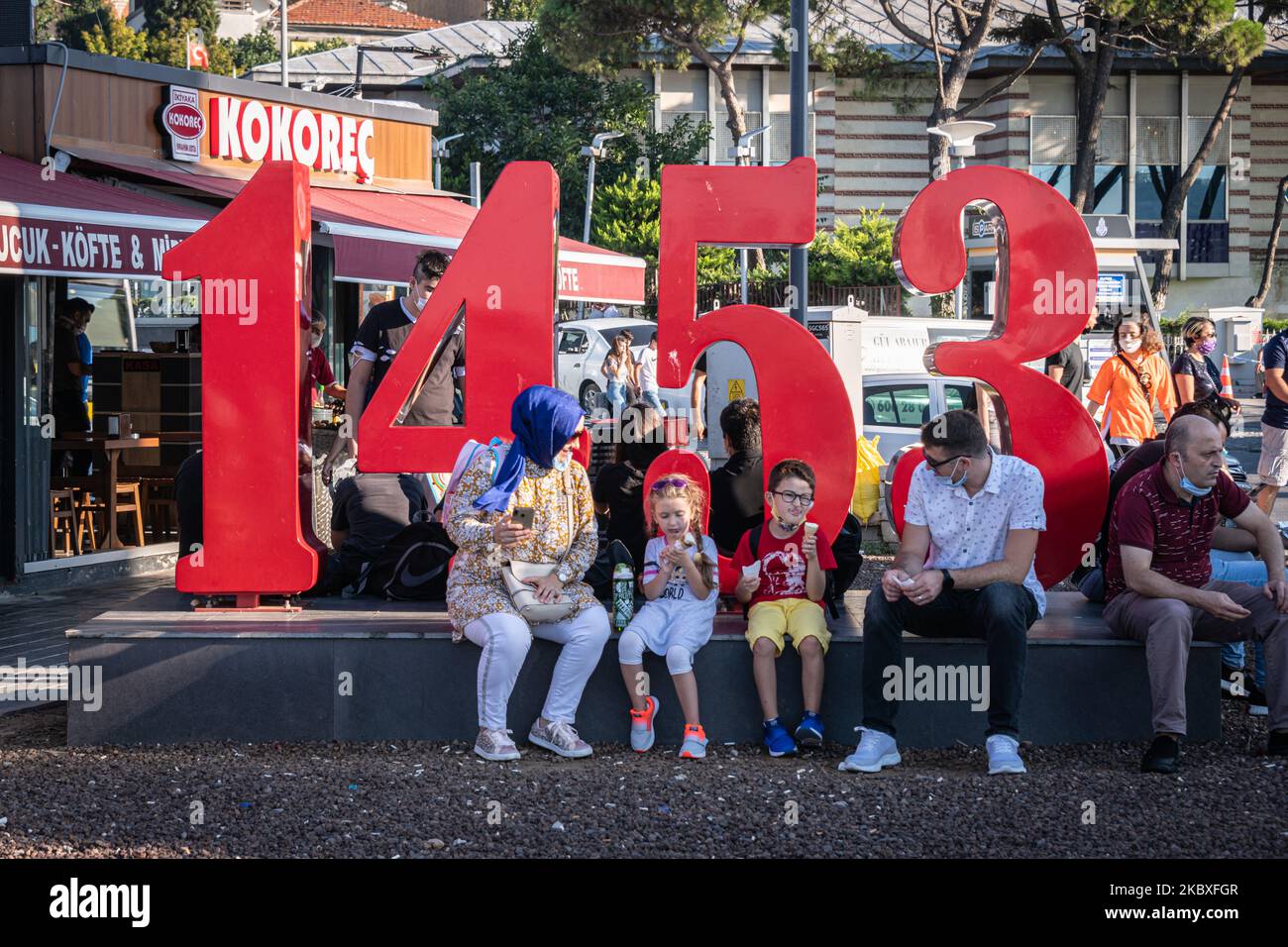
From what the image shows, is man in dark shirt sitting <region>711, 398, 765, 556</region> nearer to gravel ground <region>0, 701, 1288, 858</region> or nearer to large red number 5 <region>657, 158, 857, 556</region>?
large red number 5 <region>657, 158, 857, 556</region>

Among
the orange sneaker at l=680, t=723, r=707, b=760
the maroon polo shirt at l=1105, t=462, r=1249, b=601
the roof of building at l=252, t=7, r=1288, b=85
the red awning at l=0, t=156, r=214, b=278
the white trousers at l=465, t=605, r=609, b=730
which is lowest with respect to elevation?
the orange sneaker at l=680, t=723, r=707, b=760

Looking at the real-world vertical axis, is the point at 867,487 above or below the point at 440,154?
below

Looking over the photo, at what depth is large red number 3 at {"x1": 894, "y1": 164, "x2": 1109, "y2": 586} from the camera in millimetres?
6973

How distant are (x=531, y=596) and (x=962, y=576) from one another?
5.81 ft

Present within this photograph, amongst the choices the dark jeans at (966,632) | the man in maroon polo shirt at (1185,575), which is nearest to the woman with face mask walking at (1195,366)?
the man in maroon polo shirt at (1185,575)

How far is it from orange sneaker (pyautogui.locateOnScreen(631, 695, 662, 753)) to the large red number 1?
1.72m

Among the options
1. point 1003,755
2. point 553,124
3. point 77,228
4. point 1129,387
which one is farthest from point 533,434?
point 553,124

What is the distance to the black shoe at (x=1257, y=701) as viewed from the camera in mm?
6848

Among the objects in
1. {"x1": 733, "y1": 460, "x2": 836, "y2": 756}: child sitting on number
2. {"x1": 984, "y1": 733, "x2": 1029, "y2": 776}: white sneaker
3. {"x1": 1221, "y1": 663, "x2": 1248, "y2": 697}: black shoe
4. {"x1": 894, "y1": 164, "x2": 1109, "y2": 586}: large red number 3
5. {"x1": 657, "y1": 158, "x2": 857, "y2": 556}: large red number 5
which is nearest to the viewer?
{"x1": 984, "y1": 733, "x2": 1029, "y2": 776}: white sneaker

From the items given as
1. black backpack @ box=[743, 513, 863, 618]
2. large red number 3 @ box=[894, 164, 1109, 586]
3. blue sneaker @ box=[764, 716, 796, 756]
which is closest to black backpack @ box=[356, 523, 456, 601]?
black backpack @ box=[743, 513, 863, 618]

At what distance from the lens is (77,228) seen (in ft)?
30.3

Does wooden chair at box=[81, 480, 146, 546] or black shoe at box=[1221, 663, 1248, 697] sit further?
wooden chair at box=[81, 480, 146, 546]

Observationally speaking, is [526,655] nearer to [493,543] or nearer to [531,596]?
[531,596]

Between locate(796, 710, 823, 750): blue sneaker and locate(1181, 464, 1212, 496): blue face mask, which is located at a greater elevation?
locate(1181, 464, 1212, 496): blue face mask
